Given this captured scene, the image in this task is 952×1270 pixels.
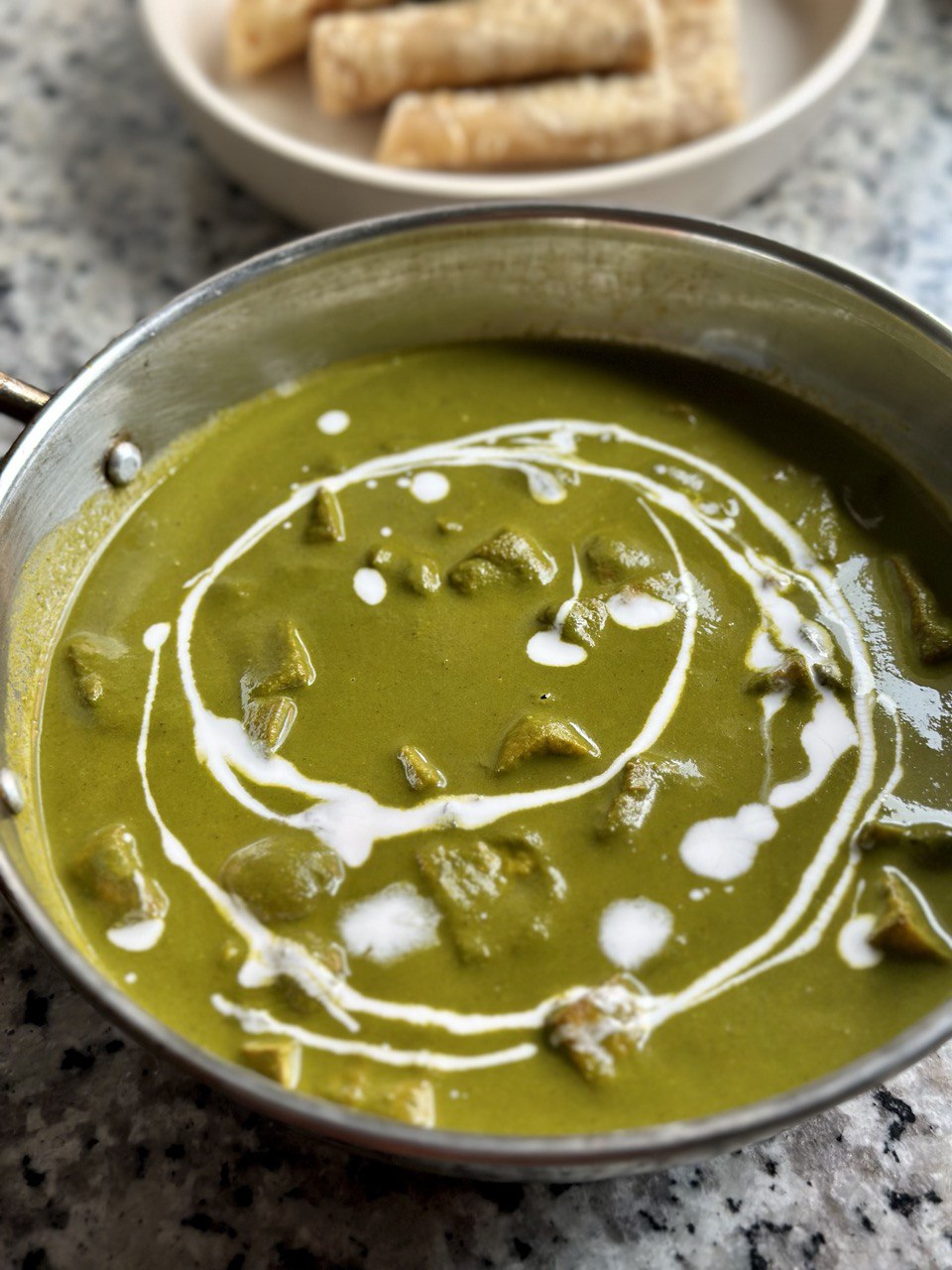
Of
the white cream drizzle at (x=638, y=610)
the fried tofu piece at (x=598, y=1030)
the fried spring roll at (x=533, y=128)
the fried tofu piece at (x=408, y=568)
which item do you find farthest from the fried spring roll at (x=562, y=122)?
the fried tofu piece at (x=598, y=1030)

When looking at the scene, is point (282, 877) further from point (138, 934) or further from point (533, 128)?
point (533, 128)

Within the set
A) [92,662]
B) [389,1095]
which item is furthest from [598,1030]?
[92,662]

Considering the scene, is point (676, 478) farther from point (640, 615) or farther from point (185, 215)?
point (185, 215)

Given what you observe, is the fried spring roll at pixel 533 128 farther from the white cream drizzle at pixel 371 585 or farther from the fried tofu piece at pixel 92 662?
the fried tofu piece at pixel 92 662

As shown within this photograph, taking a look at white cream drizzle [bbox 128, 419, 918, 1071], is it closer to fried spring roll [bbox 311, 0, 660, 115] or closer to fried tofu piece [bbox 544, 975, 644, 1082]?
fried tofu piece [bbox 544, 975, 644, 1082]

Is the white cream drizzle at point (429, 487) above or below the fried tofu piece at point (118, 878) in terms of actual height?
above

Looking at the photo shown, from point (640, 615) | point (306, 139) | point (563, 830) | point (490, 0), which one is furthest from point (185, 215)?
point (563, 830)
